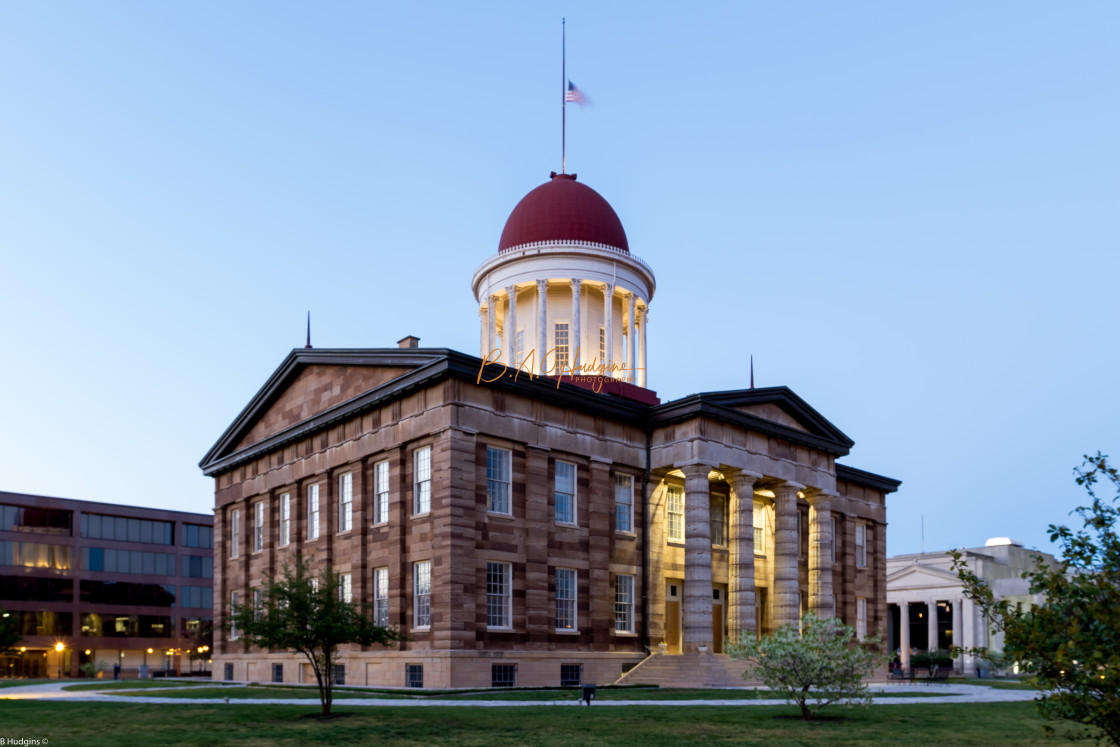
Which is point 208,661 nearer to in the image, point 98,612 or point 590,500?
point 98,612

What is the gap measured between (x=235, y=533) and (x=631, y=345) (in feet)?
74.7

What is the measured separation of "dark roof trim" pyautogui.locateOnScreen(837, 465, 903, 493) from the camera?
188ft

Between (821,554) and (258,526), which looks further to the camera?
(258,526)

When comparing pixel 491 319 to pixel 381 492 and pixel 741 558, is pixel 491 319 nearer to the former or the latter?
pixel 381 492

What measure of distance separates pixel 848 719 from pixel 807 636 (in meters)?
2.27

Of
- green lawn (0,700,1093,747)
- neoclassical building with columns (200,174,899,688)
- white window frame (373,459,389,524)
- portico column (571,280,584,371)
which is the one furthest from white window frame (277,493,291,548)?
green lawn (0,700,1093,747)

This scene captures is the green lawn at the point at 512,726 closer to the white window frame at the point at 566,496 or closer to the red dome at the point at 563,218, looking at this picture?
the white window frame at the point at 566,496

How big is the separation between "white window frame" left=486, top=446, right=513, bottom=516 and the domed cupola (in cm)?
1244

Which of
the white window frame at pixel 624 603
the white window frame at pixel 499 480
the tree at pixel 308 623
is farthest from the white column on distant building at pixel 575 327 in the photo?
the tree at pixel 308 623

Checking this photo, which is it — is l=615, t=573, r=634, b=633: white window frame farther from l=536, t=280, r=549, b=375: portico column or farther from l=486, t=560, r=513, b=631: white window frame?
l=536, t=280, r=549, b=375: portico column

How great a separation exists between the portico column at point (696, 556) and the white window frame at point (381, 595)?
11944mm

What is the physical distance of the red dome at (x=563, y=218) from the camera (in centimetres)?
5353

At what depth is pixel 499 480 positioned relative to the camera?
38.5 metres

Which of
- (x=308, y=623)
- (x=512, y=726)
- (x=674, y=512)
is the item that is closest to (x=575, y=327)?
(x=674, y=512)
